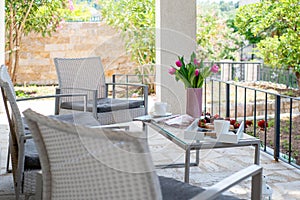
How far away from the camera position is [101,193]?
1479mm

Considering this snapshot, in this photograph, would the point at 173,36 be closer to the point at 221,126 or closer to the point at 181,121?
the point at 181,121

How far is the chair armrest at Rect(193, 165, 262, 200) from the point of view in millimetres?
1522

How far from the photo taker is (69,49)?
7988 millimetres

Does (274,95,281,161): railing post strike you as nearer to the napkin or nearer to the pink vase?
the pink vase

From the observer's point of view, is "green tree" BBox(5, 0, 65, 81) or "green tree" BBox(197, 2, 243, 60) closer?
"green tree" BBox(5, 0, 65, 81)

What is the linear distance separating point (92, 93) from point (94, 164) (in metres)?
2.89

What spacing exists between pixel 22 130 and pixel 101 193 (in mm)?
1148

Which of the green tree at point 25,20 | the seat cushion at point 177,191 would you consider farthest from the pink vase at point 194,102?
the green tree at point 25,20

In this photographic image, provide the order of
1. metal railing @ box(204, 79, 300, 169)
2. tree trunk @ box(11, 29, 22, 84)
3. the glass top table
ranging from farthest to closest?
tree trunk @ box(11, 29, 22, 84)
metal railing @ box(204, 79, 300, 169)
the glass top table

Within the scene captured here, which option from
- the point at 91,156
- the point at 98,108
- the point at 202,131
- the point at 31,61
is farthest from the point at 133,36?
the point at 91,156

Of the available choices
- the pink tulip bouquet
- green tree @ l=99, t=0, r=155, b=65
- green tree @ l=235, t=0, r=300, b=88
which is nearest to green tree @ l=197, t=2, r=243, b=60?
green tree @ l=99, t=0, r=155, b=65

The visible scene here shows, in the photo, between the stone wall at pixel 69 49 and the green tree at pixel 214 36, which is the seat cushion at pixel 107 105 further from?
the green tree at pixel 214 36

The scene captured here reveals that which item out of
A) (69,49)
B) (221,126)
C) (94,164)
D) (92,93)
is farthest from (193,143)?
(69,49)

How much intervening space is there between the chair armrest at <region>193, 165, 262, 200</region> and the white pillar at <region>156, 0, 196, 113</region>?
12.7ft
